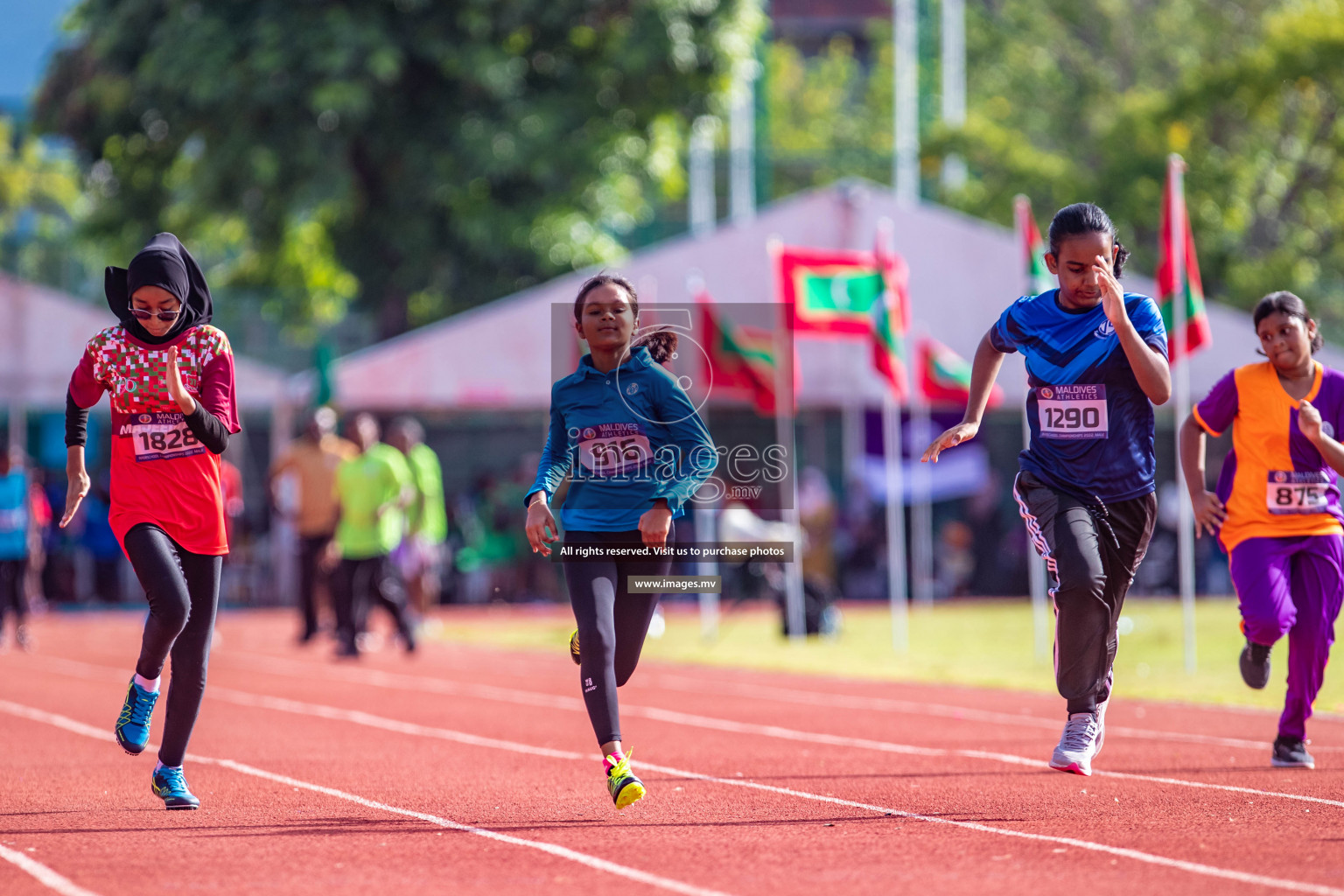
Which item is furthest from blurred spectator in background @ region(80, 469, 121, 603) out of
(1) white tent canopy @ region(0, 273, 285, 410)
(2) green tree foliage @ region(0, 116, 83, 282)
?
(2) green tree foliage @ region(0, 116, 83, 282)

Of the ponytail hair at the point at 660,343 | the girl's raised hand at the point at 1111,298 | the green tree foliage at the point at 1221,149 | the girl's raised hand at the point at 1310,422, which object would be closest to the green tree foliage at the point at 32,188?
the green tree foliage at the point at 1221,149

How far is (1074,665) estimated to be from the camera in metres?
7.31

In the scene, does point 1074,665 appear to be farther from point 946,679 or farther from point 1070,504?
point 946,679

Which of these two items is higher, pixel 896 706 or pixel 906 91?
pixel 906 91

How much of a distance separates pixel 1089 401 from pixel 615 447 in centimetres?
185

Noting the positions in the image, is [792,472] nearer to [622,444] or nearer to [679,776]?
[679,776]

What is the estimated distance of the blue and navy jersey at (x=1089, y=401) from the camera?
728 centimetres

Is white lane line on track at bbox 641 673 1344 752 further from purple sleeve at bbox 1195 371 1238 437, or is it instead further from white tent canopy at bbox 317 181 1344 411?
white tent canopy at bbox 317 181 1344 411

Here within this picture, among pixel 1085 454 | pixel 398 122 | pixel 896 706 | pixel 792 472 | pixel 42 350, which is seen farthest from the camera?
pixel 398 122

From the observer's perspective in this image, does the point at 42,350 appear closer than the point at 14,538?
No

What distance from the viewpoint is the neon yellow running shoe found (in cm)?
668

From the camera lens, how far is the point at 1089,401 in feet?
23.9

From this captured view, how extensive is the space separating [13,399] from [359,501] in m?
11.9

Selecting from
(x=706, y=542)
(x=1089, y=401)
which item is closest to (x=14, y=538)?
(x=706, y=542)
